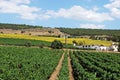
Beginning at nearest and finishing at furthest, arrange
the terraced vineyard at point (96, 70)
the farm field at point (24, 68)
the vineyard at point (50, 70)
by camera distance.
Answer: the farm field at point (24, 68) < the vineyard at point (50, 70) < the terraced vineyard at point (96, 70)

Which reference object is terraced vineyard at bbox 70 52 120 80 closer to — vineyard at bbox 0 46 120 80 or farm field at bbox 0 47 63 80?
vineyard at bbox 0 46 120 80

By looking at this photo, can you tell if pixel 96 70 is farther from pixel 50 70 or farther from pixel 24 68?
pixel 24 68

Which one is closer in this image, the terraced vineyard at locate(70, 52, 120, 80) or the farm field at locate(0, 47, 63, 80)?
the farm field at locate(0, 47, 63, 80)

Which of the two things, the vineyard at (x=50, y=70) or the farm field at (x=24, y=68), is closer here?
the farm field at (x=24, y=68)

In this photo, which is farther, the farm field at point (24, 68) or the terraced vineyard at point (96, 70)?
the terraced vineyard at point (96, 70)

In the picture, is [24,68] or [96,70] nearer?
[24,68]

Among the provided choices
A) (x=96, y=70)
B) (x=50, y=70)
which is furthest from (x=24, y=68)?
(x=96, y=70)

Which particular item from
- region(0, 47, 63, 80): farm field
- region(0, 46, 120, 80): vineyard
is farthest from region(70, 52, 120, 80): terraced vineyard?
region(0, 47, 63, 80): farm field

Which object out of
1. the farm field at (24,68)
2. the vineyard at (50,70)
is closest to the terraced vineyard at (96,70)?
the vineyard at (50,70)

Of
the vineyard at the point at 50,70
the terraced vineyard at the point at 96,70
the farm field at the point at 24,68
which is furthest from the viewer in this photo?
the terraced vineyard at the point at 96,70

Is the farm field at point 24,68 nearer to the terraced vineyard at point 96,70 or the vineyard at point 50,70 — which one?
the vineyard at point 50,70

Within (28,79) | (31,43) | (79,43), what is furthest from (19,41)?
(28,79)

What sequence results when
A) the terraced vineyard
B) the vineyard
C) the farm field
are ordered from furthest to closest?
1. the terraced vineyard
2. the vineyard
3. the farm field

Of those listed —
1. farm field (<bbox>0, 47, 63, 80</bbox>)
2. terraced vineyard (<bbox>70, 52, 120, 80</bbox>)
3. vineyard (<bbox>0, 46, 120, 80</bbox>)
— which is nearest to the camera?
farm field (<bbox>0, 47, 63, 80</bbox>)
